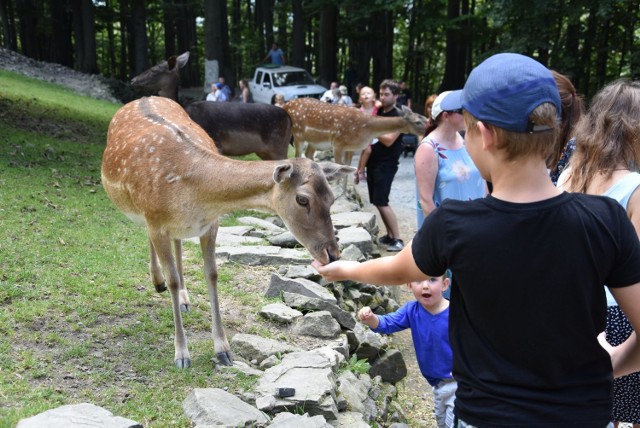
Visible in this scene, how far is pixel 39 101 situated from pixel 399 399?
13.9 m

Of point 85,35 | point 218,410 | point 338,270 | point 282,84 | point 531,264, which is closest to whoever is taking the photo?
point 531,264

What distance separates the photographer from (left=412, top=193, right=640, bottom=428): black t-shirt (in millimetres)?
1824

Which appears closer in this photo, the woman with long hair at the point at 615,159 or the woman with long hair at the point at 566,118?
the woman with long hair at the point at 615,159

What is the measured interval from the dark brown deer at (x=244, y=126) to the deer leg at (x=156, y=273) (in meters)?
5.01

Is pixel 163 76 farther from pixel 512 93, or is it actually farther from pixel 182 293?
pixel 512 93

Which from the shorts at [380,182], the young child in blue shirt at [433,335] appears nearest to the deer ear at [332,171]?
the young child in blue shirt at [433,335]

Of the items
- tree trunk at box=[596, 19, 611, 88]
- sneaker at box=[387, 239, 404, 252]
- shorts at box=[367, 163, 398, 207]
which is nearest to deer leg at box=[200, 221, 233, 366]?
shorts at box=[367, 163, 398, 207]

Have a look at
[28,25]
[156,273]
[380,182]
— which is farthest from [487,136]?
[28,25]

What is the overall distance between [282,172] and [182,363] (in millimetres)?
1467

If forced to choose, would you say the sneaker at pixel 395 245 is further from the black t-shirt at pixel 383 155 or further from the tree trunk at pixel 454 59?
the tree trunk at pixel 454 59

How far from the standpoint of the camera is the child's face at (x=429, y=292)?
4.03 metres

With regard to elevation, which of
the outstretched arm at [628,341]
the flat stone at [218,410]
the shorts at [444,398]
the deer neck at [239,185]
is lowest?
the shorts at [444,398]

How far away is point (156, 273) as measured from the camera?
18.8 ft

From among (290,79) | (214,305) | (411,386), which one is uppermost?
(214,305)
